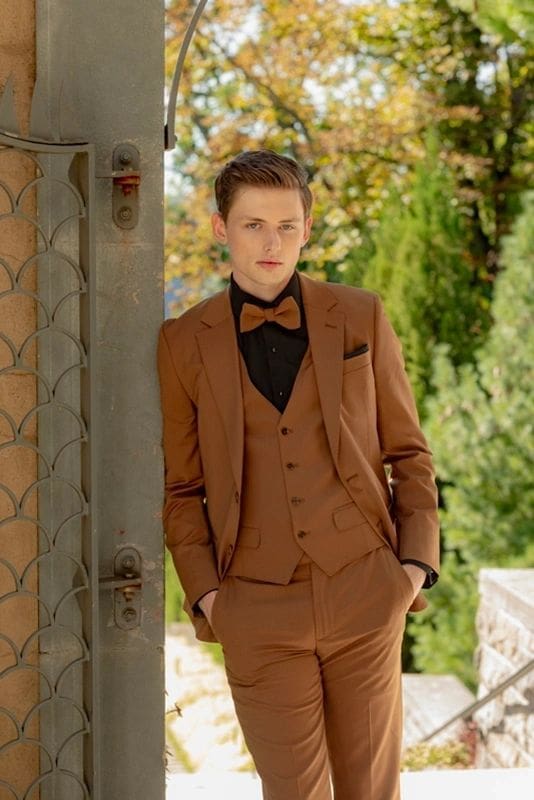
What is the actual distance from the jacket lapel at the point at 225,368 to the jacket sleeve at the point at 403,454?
0.28 metres

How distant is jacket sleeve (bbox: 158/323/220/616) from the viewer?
2463 millimetres

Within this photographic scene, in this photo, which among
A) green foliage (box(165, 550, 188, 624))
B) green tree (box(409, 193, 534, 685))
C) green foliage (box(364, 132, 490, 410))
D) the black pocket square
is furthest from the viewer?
green foliage (box(165, 550, 188, 624))

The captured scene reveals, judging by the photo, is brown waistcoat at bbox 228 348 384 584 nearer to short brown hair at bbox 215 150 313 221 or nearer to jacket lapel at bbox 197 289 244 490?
jacket lapel at bbox 197 289 244 490

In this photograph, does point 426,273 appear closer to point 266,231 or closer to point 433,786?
point 433,786

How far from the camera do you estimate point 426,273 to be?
834 cm

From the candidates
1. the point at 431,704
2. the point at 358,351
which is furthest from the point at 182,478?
the point at 431,704

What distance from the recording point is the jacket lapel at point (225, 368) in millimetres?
2363

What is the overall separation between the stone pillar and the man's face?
392 millimetres

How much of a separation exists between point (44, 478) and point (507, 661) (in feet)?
11.2

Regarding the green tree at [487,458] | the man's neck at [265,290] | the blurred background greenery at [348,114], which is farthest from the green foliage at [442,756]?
the man's neck at [265,290]

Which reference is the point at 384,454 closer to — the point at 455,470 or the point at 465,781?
the point at 465,781

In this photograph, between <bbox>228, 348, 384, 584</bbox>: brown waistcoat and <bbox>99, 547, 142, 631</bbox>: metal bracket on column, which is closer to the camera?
<bbox>228, 348, 384, 584</bbox>: brown waistcoat

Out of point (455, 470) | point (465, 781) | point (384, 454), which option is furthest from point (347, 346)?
point (455, 470)

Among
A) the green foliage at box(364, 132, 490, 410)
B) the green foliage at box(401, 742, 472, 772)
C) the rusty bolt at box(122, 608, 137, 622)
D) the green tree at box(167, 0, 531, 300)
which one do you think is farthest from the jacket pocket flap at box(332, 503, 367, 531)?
the green tree at box(167, 0, 531, 300)
